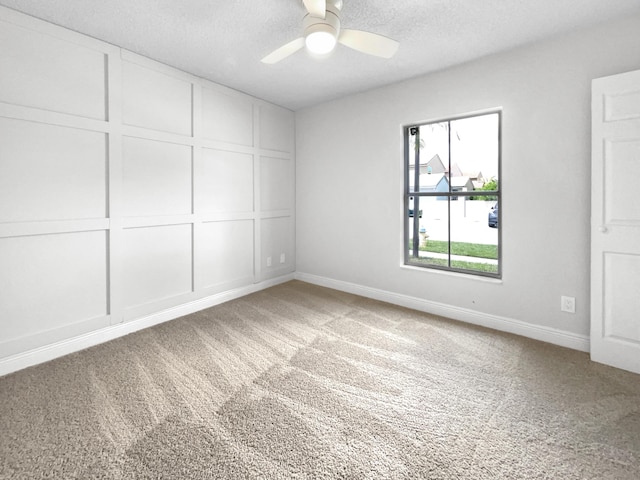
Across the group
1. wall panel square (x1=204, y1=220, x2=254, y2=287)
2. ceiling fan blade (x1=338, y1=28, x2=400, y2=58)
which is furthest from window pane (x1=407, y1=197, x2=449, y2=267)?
wall panel square (x1=204, y1=220, x2=254, y2=287)

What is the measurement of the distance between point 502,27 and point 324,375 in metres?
3.03

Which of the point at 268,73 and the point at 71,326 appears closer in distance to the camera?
the point at 71,326

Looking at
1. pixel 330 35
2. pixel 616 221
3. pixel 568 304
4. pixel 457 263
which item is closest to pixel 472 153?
pixel 457 263

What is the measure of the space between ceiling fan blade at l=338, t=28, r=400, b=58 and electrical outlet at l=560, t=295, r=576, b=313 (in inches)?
97.0

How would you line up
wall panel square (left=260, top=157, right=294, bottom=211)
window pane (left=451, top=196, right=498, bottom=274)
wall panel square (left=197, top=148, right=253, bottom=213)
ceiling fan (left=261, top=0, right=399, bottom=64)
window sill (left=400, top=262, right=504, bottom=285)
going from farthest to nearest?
wall panel square (left=260, top=157, right=294, bottom=211) → wall panel square (left=197, top=148, right=253, bottom=213) → window pane (left=451, top=196, right=498, bottom=274) → window sill (left=400, top=262, right=504, bottom=285) → ceiling fan (left=261, top=0, right=399, bottom=64)

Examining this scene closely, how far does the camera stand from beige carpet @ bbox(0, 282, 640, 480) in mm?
1449

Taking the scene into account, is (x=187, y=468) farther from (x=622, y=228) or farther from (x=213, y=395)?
(x=622, y=228)

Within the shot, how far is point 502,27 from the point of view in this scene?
2.42 meters

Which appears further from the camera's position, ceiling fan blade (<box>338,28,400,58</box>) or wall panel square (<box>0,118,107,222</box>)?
wall panel square (<box>0,118,107,222</box>)

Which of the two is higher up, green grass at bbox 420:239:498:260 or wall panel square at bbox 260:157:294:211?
wall panel square at bbox 260:157:294:211

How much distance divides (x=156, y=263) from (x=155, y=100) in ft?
5.32

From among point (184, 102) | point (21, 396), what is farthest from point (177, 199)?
point (21, 396)

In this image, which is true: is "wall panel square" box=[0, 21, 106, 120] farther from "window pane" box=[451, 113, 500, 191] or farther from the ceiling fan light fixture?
"window pane" box=[451, 113, 500, 191]

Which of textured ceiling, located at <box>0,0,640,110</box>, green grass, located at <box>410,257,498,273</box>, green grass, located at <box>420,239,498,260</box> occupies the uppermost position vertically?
textured ceiling, located at <box>0,0,640,110</box>
